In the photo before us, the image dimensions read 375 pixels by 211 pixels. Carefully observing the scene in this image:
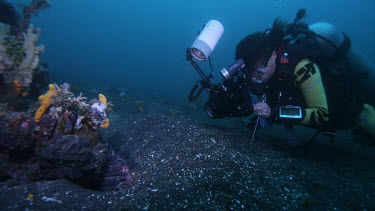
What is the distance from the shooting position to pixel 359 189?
8.25 ft

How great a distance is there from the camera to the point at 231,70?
9.65ft

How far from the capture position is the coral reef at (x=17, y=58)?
3723mm

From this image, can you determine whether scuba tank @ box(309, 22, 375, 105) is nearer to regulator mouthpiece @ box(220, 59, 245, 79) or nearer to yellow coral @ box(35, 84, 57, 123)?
regulator mouthpiece @ box(220, 59, 245, 79)

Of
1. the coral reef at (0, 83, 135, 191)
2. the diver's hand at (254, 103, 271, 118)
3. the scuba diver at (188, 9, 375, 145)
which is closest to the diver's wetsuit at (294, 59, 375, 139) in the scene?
the scuba diver at (188, 9, 375, 145)

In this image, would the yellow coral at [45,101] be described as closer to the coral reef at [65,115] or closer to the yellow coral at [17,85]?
the coral reef at [65,115]

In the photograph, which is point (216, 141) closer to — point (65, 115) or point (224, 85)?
point (224, 85)

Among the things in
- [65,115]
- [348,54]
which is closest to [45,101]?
[65,115]

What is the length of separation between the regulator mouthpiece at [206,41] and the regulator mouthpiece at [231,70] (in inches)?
25.3

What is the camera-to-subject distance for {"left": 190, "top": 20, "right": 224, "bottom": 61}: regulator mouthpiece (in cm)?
335

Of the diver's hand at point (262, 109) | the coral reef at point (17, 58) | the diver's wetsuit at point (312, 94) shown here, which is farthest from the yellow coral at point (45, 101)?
the diver's wetsuit at point (312, 94)

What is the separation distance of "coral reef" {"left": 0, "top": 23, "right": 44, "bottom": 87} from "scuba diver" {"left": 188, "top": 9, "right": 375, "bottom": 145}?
13.4 feet

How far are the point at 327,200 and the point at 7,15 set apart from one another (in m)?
10.3

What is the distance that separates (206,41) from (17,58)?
15.2 ft

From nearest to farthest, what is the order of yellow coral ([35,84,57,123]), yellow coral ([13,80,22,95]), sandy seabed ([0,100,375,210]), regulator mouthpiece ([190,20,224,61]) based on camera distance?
1. sandy seabed ([0,100,375,210])
2. yellow coral ([35,84,57,123])
3. regulator mouthpiece ([190,20,224,61])
4. yellow coral ([13,80,22,95])
